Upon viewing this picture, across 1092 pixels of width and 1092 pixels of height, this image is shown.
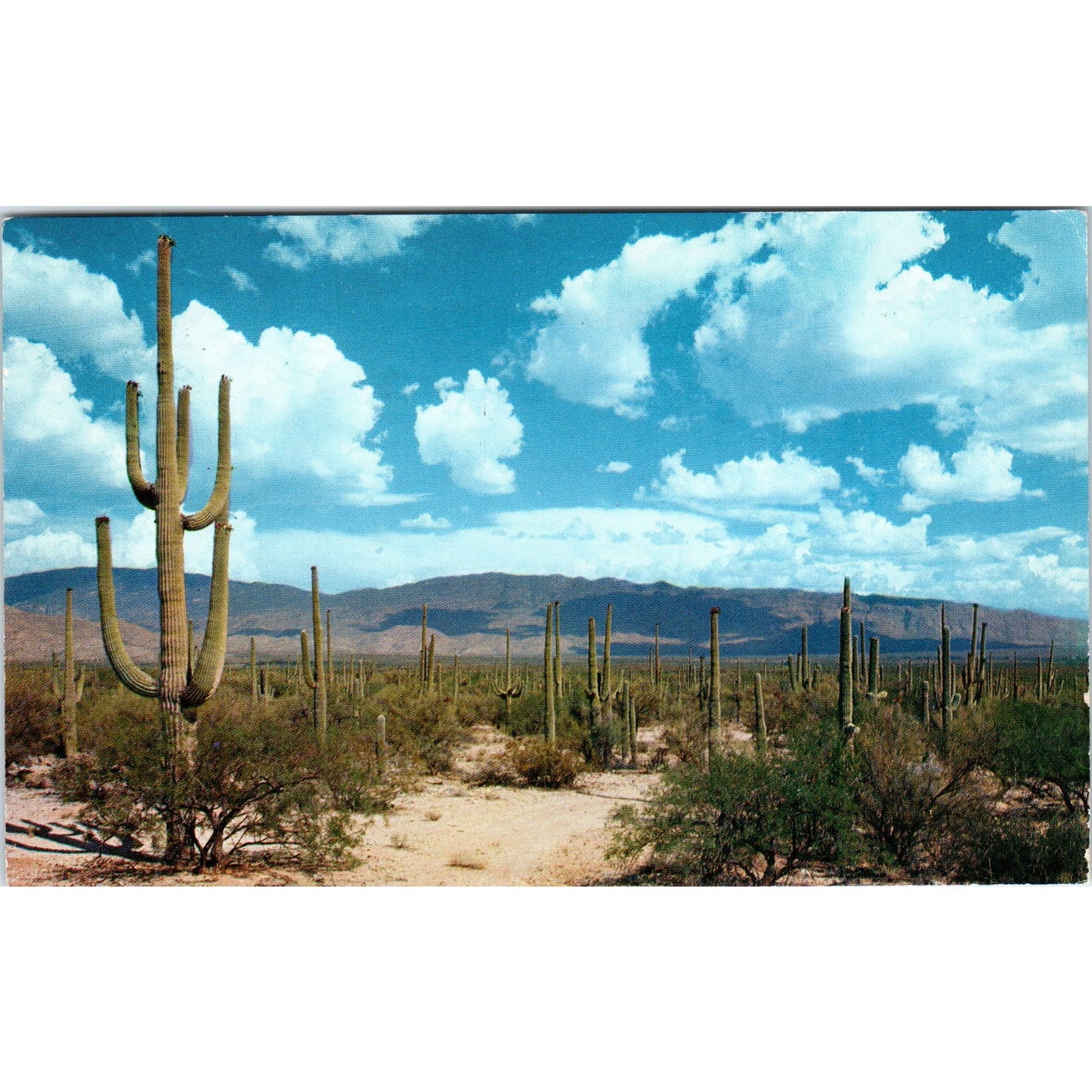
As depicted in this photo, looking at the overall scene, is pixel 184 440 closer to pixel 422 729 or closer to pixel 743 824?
pixel 743 824

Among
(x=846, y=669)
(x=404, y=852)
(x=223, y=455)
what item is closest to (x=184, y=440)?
(x=223, y=455)

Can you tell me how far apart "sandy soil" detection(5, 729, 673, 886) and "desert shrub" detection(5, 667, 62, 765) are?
980 millimetres

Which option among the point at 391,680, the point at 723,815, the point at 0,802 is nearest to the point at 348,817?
the point at 0,802

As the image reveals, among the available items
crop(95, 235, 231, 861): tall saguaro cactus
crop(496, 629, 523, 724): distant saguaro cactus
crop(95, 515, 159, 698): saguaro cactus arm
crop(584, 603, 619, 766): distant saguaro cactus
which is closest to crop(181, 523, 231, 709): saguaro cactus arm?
crop(95, 235, 231, 861): tall saguaro cactus

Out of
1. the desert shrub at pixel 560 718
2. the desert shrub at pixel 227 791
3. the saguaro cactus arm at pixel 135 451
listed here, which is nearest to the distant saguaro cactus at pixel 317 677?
the desert shrub at pixel 227 791

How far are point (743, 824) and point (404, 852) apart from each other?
11.9 feet

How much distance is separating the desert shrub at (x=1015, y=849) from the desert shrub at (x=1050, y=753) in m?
0.35

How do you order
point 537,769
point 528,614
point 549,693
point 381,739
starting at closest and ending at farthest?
point 381,739, point 537,769, point 549,693, point 528,614

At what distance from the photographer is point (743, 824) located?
7.99 m

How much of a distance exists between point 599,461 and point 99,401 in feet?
18.2

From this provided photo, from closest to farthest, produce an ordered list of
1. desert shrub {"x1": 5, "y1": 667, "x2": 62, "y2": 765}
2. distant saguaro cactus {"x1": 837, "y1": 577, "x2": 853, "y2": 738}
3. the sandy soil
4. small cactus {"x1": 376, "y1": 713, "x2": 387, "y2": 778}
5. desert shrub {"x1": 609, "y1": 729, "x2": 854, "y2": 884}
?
desert shrub {"x1": 609, "y1": 729, "x2": 854, "y2": 884}
the sandy soil
distant saguaro cactus {"x1": 837, "y1": 577, "x2": 853, "y2": 738}
desert shrub {"x1": 5, "y1": 667, "x2": 62, "y2": 765}
small cactus {"x1": 376, "y1": 713, "x2": 387, "y2": 778}

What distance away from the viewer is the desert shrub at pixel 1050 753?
8336mm

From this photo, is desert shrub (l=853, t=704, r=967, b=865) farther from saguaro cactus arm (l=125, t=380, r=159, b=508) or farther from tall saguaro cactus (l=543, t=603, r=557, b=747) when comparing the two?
saguaro cactus arm (l=125, t=380, r=159, b=508)

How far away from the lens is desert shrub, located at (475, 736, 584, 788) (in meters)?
14.4
